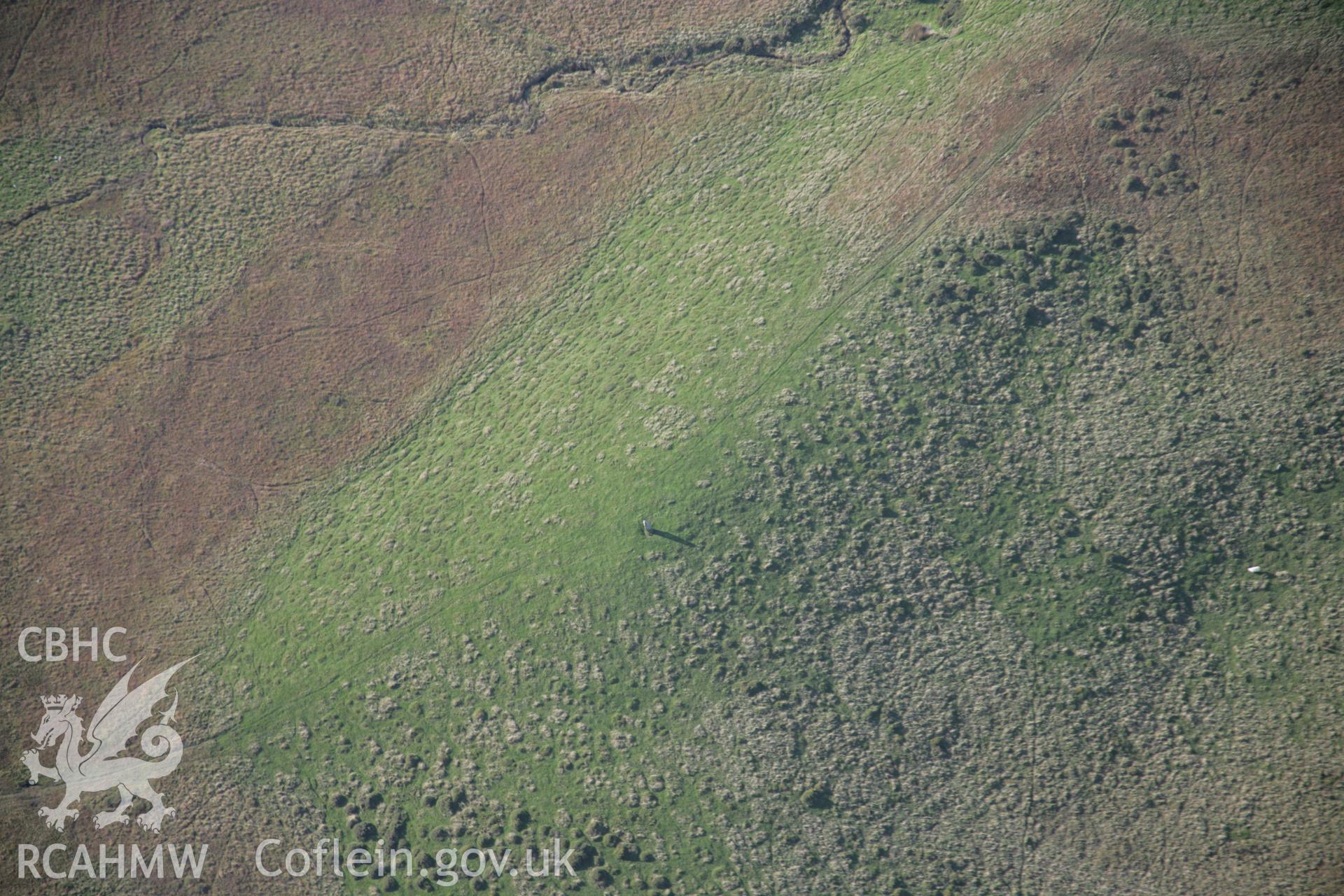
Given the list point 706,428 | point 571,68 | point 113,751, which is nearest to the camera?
point 113,751

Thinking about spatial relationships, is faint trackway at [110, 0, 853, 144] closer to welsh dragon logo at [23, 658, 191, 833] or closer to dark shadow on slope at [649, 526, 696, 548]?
dark shadow on slope at [649, 526, 696, 548]

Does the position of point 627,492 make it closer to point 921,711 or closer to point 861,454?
point 861,454

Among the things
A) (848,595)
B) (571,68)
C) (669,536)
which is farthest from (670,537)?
(571,68)

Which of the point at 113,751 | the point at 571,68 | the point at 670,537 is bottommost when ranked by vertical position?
the point at 113,751

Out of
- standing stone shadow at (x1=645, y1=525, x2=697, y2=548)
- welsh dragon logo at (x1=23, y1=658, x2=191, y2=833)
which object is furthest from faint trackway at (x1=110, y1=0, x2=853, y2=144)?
welsh dragon logo at (x1=23, y1=658, x2=191, y2=833)

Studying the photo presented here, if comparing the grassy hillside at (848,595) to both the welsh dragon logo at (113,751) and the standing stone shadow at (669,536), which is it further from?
the welsh dragon logo at (113,751)

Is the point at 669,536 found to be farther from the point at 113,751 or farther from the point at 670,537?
the point at 113,751

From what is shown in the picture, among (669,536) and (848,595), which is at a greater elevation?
(669,536)

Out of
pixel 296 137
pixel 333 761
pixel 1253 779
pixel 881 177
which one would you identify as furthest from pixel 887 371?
pixel 296 137

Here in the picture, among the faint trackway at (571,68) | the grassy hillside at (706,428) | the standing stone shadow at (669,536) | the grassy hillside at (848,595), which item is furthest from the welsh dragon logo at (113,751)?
the faint trackway at (571,68)
